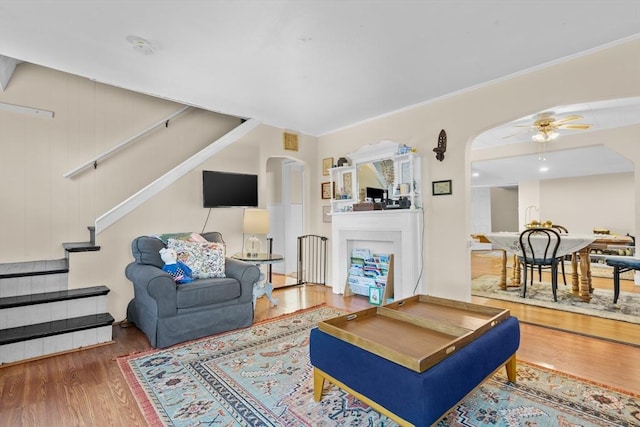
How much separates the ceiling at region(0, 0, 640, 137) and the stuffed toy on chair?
5.77 ft

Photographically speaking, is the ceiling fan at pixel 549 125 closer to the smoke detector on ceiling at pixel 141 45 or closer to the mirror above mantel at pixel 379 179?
the mirror above mantel at pixel 379 179

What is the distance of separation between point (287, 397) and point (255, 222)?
2.33m

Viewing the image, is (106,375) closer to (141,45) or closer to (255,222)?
(255,222)

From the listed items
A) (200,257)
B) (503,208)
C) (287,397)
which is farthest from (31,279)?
(503,208)

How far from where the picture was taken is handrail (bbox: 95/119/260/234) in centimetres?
326

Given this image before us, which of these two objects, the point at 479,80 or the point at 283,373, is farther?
the point at 479,80

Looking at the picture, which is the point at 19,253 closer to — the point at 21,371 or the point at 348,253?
the point at 21,371

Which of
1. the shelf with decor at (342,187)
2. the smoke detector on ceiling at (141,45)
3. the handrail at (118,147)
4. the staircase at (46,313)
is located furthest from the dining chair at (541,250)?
the handrail at (118,147)

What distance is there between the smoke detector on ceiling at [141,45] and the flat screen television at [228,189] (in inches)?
63.4

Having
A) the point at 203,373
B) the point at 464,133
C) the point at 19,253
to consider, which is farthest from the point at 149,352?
the point at 464,133

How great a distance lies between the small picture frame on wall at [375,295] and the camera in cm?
402

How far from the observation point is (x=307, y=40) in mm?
2482

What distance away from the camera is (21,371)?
230 centimetres

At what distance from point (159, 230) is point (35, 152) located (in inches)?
61.0
